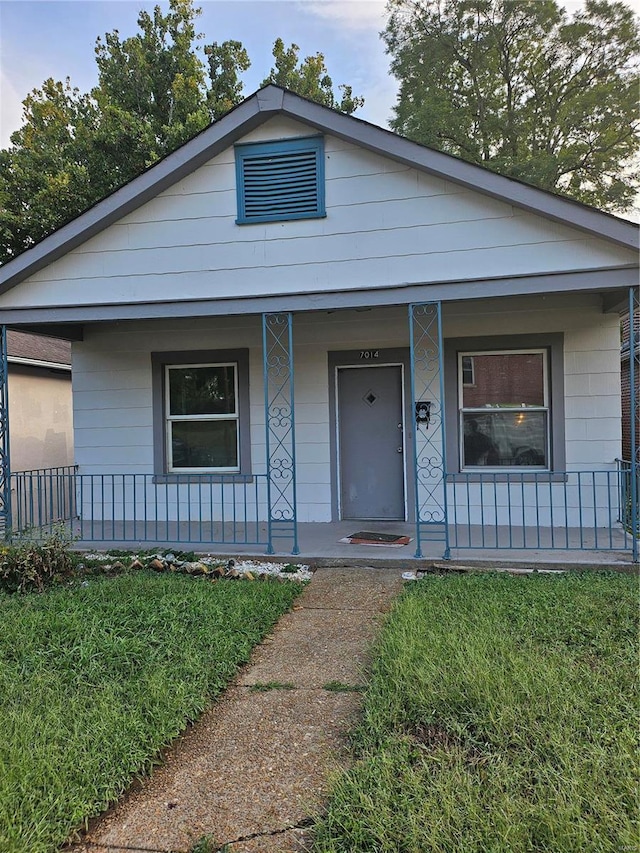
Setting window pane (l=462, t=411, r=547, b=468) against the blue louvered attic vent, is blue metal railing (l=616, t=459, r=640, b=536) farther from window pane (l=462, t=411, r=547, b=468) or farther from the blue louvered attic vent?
the blue louvered attic vent

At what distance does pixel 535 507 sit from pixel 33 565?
19.2 ft

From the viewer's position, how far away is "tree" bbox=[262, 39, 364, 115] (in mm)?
19956

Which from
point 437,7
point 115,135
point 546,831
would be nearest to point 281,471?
point 546,831

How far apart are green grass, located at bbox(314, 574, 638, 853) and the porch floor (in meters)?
1.52

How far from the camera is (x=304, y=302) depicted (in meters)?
6.87

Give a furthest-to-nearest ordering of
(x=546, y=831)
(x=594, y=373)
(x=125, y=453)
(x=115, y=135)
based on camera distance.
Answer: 1. (x=115, y=135)
2. (x=125, y=453)
3. (x=594, y=373)
4. (x=546, y=831)

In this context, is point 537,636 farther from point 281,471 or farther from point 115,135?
point 115,135

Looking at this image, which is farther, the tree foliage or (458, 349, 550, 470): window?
the tree foliage

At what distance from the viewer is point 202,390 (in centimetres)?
888

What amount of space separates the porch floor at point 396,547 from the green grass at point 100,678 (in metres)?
1.10

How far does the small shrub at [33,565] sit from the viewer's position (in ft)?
18.6

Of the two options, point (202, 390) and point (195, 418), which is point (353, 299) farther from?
point (195, 418)

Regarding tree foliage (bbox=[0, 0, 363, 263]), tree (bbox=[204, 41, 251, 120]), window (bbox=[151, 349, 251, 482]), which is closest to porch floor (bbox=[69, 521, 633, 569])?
window (bbox=[151, 349, 251, 482])

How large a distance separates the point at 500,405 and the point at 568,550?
2.23m
